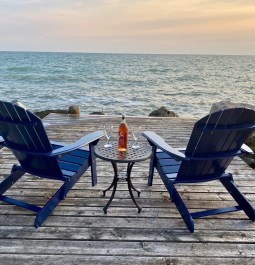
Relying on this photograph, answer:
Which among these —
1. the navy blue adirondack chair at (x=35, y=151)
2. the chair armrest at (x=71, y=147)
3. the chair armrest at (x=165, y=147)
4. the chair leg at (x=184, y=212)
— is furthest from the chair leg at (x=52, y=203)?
the chair leg at (x=184, y=212)

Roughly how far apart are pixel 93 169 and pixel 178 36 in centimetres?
2840

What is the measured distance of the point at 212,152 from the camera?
7.77ft

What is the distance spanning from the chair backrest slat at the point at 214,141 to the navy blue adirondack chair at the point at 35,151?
2.76 ft

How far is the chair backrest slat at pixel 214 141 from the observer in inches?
86.9

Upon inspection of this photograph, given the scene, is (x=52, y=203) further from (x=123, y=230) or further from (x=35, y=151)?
(x=123, y=230)

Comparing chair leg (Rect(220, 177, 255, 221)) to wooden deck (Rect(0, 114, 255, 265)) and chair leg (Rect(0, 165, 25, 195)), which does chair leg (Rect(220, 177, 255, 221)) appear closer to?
wooden deck (Rect(0, 114, 255, 265))

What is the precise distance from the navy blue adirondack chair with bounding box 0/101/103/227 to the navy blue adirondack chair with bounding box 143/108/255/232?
2.42ft

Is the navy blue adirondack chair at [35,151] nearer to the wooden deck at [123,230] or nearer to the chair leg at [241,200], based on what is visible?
the wooden deck at [123,230]

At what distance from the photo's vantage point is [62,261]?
1.97 meters

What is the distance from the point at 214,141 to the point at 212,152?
106mm

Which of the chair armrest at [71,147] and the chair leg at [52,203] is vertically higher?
the chair armrest at [71,147]

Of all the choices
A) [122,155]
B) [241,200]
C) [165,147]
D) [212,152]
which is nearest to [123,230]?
[122,155]

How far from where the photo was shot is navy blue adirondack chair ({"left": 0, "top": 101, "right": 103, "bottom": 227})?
7.42 ft

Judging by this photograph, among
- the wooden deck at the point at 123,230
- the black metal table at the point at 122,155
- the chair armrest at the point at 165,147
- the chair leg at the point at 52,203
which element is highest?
the chair armrest at the point at 165,147
